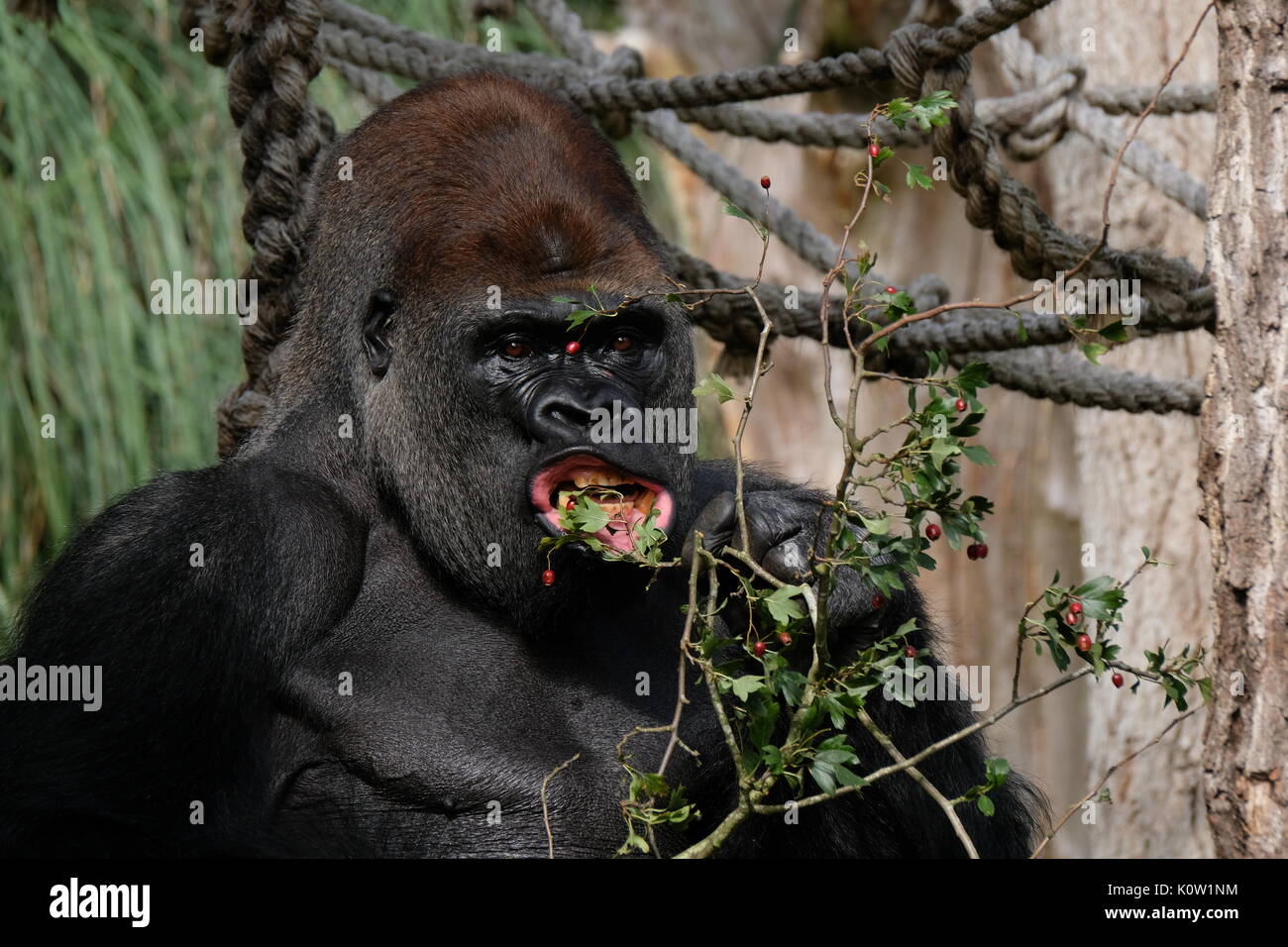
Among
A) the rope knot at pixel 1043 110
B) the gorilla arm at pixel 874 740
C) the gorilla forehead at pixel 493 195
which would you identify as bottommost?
the gorilla arm at pixel 874 740

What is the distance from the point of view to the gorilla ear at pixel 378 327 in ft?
9.90

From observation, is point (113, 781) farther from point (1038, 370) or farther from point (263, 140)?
point (1038, 370)

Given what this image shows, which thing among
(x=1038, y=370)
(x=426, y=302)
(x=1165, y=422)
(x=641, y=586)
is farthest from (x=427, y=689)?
(x=1165, y=422)

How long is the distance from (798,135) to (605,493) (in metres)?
1.92

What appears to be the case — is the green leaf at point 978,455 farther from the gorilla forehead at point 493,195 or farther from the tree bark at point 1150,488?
the tree bark at point 1150,488

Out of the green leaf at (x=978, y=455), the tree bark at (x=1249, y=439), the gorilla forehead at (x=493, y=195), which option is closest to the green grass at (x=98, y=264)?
the gorilla forehead at (x=493, y=195)

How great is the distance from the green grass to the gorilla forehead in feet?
9.15

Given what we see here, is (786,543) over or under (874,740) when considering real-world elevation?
over

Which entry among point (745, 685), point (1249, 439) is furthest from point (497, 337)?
point (1249, 439)

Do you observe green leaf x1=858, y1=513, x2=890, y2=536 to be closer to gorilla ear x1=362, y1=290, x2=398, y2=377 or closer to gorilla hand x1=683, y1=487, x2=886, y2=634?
gorilla hand x1=683, y1=487, x2=886, y2=634

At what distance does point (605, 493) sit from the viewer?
2.65 m

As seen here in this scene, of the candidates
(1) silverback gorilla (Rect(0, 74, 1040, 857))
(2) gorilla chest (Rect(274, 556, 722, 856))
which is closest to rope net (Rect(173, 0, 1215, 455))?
(1) silverback gorilla (Rect(0, 74, 1040, 857))

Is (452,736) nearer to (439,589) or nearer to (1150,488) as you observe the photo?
(439,589)

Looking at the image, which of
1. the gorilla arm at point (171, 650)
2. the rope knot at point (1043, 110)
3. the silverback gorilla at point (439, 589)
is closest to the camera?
the gorilla arm at point (171, 650)
